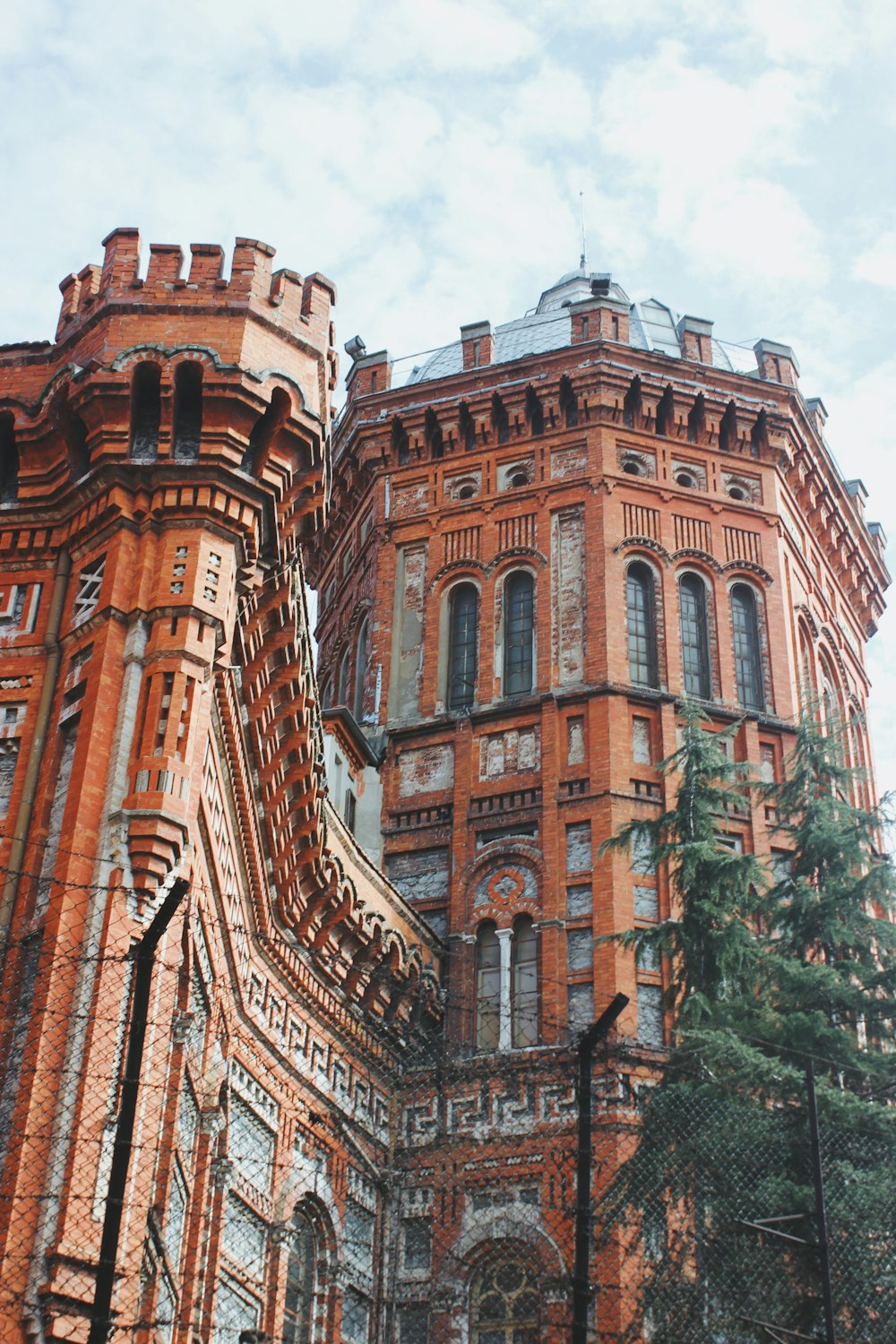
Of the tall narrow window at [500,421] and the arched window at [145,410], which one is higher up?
the tall narrow window at [500,421]

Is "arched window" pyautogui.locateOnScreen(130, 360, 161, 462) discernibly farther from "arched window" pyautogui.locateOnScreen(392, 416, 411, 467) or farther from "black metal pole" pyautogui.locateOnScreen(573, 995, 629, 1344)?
"arched window" pyautogui.locateOnScreen(392, 416, 411, 467)

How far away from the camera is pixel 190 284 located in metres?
17.2

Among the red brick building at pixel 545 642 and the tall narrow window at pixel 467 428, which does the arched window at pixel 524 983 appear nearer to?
the red brick building at pixel 545 642

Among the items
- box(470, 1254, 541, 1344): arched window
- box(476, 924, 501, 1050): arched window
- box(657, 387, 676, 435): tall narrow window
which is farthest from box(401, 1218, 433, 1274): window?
box(657, 387, 676, 435): tall narrow window

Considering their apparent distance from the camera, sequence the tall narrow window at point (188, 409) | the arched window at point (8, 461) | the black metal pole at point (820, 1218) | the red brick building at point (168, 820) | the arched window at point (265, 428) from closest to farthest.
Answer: the black metal pole at point (820, 1218) → the red brick building at point (168, 820) → the tall narrow window at point (188, 409) → the arched window at point (265, 428) → the arched window at point (8, 461)

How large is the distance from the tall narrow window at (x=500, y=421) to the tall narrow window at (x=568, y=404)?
Result: 947mm

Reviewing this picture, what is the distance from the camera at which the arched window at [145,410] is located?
16453 mm

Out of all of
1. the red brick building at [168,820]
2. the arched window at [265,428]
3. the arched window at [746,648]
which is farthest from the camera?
the arched window at [746,648]

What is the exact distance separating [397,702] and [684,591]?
15.8 ft

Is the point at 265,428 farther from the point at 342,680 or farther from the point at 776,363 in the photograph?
the point at 776,363

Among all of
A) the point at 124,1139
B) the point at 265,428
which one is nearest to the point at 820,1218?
the point at 124,1139

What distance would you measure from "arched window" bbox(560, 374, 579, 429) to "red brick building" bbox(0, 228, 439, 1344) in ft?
38.9

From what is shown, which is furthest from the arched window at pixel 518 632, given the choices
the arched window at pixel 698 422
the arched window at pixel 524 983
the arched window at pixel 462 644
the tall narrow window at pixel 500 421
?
the arched window at pixel 524 983

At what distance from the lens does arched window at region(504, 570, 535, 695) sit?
28.9 metres
